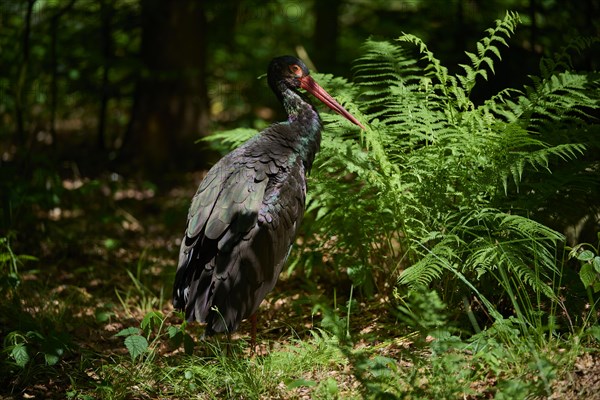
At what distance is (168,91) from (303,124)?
3.69m

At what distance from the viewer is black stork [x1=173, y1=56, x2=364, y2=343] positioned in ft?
12.1

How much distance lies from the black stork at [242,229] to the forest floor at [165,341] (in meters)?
0.29

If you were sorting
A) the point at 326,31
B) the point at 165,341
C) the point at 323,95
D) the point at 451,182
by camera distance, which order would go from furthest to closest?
the point at 326,31
the point at 323,95
the point at 165,341
the point at 451,182

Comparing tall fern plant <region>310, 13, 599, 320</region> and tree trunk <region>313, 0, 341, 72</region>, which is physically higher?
tree trunk <region>313, 0, 341, 72</region>

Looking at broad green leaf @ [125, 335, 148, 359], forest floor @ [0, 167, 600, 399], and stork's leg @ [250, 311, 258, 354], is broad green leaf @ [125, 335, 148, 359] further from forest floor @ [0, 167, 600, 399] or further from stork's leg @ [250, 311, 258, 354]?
stork's leg @ [250, 311, 258, 354]

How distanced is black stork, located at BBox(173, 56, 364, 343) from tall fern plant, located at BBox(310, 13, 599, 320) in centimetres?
33

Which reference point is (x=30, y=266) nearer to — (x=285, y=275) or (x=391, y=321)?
(x=285, y=275)

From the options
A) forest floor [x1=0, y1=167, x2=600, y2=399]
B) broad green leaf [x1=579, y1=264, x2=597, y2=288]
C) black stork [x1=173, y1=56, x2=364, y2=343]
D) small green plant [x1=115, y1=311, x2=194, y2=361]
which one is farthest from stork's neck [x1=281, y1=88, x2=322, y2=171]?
broad green leaf [x1=579, y1=264, x2=597, y2=288]

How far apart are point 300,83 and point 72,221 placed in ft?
9.94

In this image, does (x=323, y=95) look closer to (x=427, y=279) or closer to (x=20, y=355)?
(x=427, y=279)

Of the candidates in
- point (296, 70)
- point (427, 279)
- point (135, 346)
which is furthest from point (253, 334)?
point (296, 70)

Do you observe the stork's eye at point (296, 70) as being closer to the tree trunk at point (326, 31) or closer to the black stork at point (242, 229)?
the black stork at point (242, 229)

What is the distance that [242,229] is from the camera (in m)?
3.78

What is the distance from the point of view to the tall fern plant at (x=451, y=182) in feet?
11.6
